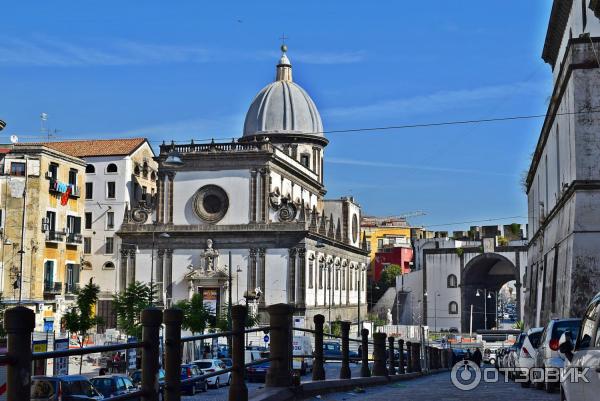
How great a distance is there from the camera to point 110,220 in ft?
247

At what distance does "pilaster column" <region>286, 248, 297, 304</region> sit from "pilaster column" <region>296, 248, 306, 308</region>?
37 centimetres

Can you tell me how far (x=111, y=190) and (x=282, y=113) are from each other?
61.8 ft

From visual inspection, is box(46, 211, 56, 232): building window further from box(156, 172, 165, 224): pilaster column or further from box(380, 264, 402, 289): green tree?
box(380, 264, 402, 289): green tree

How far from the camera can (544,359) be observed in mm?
15969

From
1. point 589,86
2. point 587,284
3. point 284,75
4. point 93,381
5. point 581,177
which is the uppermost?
point 284,75

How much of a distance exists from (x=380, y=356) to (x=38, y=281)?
35.8m

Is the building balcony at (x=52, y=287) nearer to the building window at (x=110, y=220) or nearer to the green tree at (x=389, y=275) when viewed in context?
the building window at (x=110, y=220)

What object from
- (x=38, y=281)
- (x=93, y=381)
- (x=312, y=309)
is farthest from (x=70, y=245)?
(x=93, y=381)

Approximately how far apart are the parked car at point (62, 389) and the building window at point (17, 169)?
110ft

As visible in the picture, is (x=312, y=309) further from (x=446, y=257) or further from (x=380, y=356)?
(x=380, y=356)

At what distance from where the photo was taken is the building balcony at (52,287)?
52312 millimetres

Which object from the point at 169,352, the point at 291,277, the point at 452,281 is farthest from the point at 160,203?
the point at 169,352

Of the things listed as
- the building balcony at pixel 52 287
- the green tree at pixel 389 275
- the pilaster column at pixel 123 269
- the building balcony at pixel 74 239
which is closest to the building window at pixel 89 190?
the pilaster column at pixel 123 269

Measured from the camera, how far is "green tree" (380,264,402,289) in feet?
398
